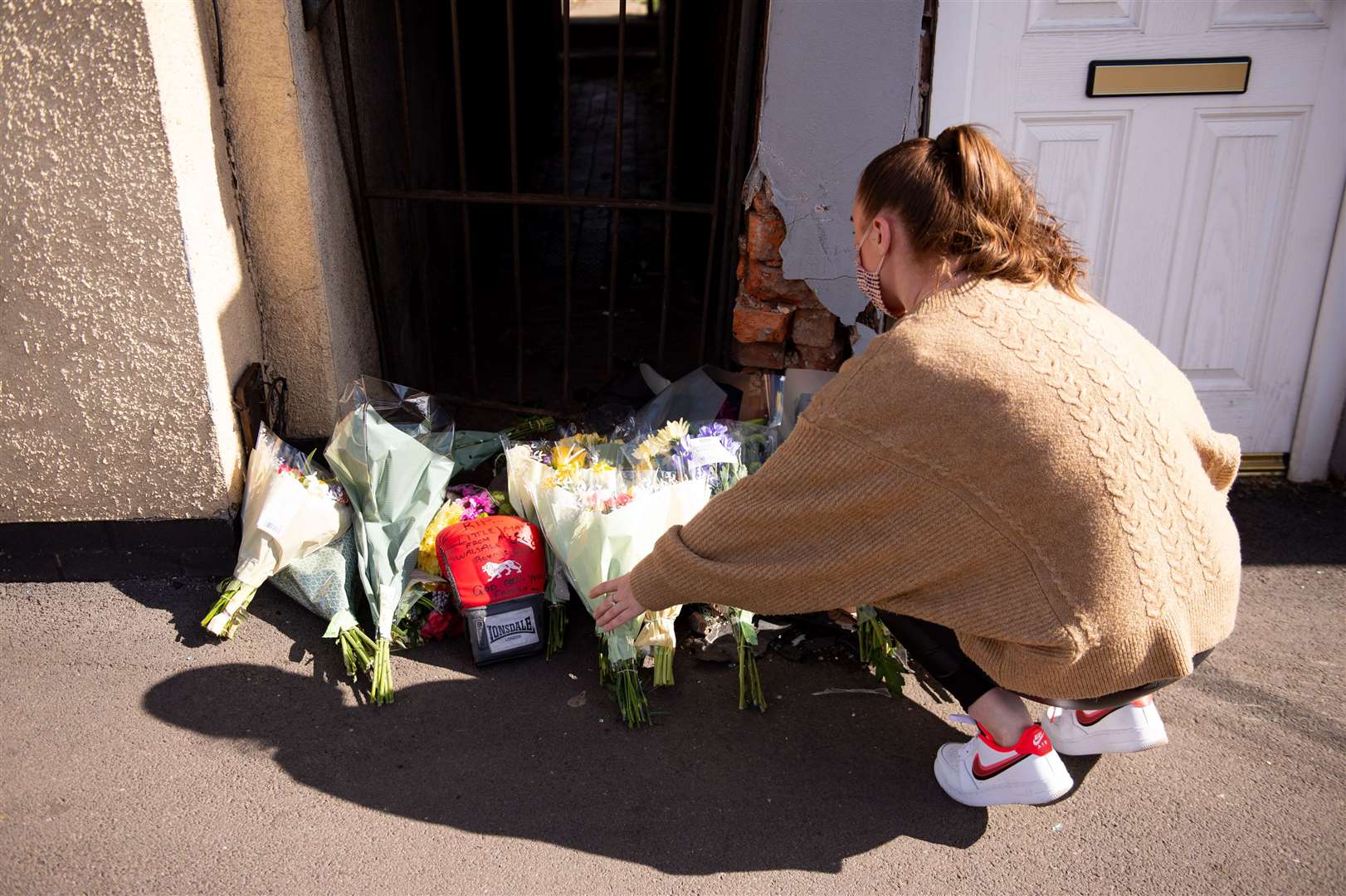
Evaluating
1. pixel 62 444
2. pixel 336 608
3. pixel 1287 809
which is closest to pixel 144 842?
pixel 336 608

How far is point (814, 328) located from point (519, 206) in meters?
1.90

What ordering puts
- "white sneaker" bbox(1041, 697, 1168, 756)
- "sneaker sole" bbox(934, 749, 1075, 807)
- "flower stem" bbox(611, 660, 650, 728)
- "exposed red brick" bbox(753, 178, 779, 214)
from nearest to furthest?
"sneaker sole" bbox(934, 749, 1075, 807) → "white sneaker" bbox(1041, 697, 1168, 756) → "flower stem" bbox(611, 660, 650, 728) → "exposed red brick" bbox(753, 178, 779, 214)

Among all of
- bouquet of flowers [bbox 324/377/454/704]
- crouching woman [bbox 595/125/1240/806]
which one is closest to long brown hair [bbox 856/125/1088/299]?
crouching woman [bbox 595/125/1240/806]

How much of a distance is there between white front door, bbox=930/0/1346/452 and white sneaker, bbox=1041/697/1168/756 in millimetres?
1481

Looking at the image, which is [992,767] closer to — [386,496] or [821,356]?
[821,356]

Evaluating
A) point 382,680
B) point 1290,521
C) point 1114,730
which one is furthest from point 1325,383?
point 382,680

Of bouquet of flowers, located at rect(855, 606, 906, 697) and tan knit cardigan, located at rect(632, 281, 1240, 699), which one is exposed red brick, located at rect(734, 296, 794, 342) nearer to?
bouquet of flowers, located at rect(855, 606, 906, 697)

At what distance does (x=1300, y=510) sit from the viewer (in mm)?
3516

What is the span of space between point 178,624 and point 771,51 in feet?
7.99

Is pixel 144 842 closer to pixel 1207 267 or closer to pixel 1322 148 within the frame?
pixel 1207 267

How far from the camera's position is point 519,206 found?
4.71m

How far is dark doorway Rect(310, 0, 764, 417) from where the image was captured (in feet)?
11.3

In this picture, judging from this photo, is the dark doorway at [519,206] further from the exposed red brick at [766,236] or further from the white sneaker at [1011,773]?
the white sneaker at [1011,773]

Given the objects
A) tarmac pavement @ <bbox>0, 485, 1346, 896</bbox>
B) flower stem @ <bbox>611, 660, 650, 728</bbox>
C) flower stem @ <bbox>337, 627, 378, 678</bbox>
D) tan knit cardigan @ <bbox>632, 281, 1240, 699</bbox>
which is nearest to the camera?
tan knit cardigan @ <bbox>632, 281, 1240, 699</bbox>
